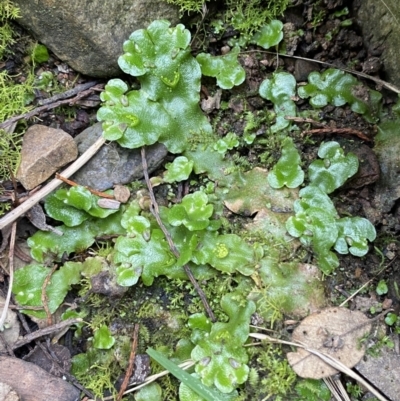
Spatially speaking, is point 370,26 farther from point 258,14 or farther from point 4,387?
point 4,387

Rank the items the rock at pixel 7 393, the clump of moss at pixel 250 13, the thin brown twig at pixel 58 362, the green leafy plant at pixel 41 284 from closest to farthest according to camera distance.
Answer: the rock at pixel 7 393 < the thin brown twig at pixel 58 362 < the green leafy plant at pixel 41 284 < the clump of moss at pixel 250 13

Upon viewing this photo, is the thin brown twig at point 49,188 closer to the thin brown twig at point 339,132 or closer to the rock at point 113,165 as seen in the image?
the rock at point 113,165

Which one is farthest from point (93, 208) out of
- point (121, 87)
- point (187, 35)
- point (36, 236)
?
point (187, 35)

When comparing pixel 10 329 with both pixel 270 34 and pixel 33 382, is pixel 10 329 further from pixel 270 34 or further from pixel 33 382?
pixel 270 34

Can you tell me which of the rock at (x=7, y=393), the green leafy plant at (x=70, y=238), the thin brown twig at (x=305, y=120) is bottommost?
the rock at (x=7, y=393)

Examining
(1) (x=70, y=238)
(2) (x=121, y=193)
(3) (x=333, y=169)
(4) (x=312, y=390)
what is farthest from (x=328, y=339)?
(1) (x=70, y=238)

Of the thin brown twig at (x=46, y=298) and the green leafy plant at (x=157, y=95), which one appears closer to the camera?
the thin brown twig at (x=46, y=298)

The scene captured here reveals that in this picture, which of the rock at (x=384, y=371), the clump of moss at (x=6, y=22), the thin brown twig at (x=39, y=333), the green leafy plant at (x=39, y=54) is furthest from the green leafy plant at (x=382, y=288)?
the clump of moss at (x=6, y=22)
